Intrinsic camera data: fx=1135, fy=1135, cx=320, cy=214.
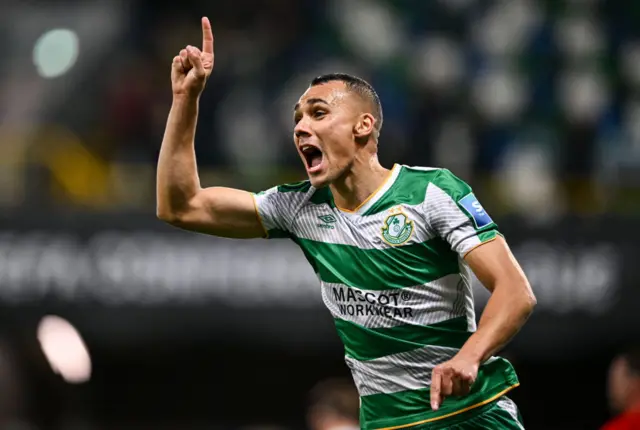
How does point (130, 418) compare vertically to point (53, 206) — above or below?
below

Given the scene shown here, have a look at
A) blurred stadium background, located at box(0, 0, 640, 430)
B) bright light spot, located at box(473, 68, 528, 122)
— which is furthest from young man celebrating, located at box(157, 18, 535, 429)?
bright light spot, located at box(473, 68, 528, 122)

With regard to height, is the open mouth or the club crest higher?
the open mouth

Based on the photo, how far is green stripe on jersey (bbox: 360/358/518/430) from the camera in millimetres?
4492

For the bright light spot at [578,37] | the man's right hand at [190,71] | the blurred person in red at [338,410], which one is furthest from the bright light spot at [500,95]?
the man's right hand at [190,71]

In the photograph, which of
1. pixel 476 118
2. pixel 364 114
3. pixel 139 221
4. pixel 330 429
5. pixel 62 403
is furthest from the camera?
pixel 62 403

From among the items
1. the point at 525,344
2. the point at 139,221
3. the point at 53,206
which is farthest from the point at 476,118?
the point at 53,206

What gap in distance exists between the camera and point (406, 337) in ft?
14.9

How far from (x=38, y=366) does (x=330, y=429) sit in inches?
223

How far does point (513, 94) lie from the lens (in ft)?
38.1

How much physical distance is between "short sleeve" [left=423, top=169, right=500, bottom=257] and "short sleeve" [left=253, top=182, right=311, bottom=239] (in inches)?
25.2

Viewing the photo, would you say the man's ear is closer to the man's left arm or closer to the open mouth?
the open mouth

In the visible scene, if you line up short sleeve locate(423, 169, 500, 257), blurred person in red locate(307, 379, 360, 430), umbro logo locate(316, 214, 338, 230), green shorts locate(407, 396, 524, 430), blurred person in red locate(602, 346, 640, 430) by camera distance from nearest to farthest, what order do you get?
1. short sleeve locate(423, 169, 500, 257)
2. green shorts locate(407, 396, 524, 430)
3. umbro logo locate(316, 214, 338, 230)
4. blurred person in red locate(307, 379, 360, 430)
5. blurred person in red locate(602, 346, 640, 430)

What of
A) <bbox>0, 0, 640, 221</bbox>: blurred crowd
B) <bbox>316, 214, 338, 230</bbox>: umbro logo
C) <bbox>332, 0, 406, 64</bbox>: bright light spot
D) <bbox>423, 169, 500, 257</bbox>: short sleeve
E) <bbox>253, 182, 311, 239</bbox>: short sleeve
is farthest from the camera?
<bbox>332, 0, 406, 64</bbox>: bright light spot

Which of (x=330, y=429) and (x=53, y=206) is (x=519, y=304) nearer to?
(x=330, y=429)
